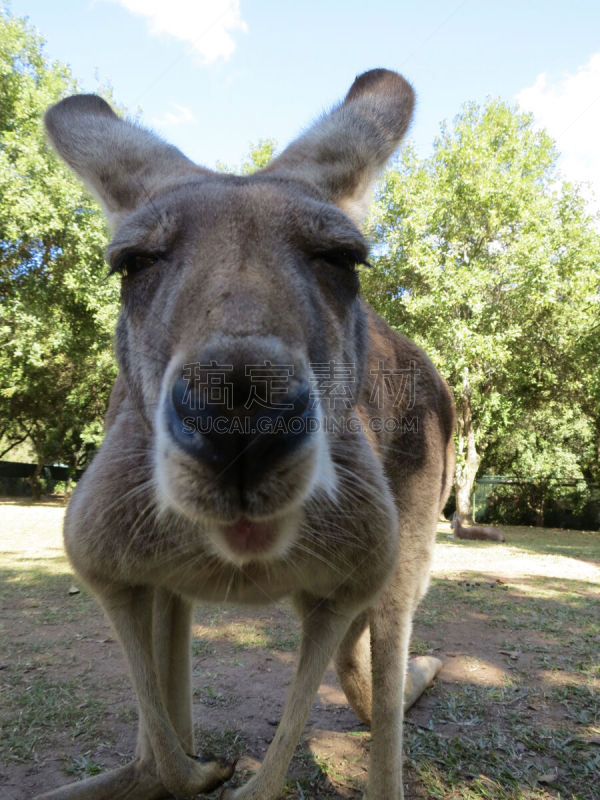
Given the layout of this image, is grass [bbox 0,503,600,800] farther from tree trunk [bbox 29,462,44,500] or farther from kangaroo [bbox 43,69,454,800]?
tree trunk [bbox 29,462,44,500]

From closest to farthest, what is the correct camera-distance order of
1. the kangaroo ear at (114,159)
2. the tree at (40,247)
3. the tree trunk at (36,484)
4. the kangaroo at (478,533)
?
the kangaroo ear at (114,159), the tree at (40,247), the kangaroo at (478,533), the tree trunk at (36,484)

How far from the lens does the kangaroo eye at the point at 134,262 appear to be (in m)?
1.93

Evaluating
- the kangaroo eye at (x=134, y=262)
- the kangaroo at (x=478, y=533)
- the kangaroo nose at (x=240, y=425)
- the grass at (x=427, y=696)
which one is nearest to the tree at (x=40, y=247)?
the grass at (x=427, y=696)

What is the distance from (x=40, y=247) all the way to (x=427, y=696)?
15.3 m

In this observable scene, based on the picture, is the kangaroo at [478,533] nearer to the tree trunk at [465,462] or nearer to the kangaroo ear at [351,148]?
the tree trunk at [465,462]

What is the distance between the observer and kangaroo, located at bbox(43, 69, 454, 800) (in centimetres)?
121

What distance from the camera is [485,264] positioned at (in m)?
15.8

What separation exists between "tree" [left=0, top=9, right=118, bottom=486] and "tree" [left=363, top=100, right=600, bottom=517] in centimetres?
732

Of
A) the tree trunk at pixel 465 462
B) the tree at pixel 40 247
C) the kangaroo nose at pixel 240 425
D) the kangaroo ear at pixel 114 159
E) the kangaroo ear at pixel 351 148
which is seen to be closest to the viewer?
the kangaroo nose at pixel 240 425

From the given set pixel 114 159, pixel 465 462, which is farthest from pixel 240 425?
pixel 465 462

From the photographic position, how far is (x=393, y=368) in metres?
3.38

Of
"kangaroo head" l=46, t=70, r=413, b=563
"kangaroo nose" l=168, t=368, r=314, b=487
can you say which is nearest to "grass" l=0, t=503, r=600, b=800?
"kangaroo head" l=46, t=70, r=413, b=563

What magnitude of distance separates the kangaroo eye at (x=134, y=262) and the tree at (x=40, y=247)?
41.3 ft

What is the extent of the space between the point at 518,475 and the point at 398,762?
22233 millimetres
